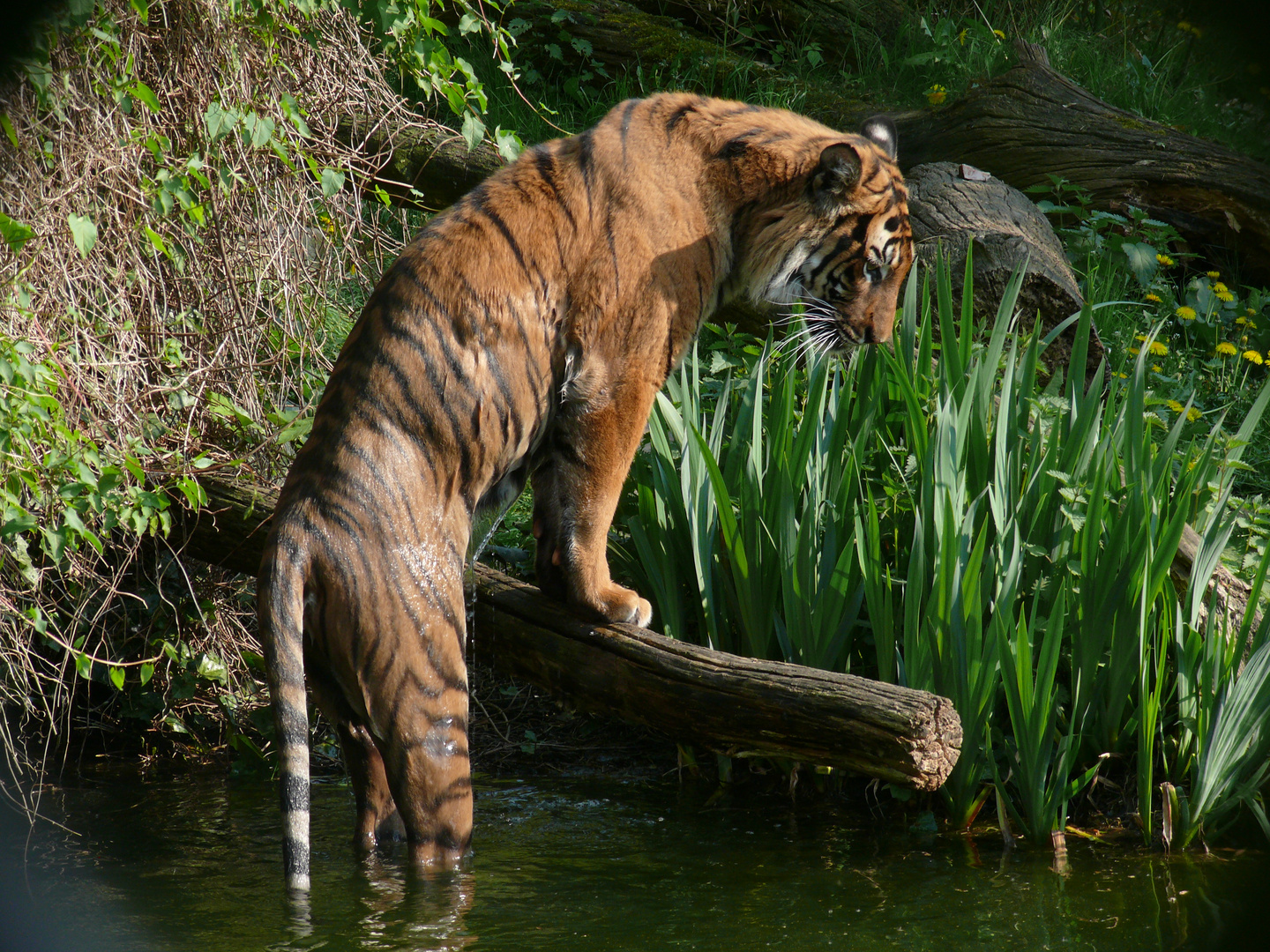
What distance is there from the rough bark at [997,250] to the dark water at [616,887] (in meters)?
2.69

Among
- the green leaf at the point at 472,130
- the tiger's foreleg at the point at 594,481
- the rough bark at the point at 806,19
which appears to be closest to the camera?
the tiger's foreleg at the point at 594,481

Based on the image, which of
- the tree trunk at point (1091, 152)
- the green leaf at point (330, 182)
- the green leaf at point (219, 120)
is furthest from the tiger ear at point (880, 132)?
the tree trunk at point (1091, 152)

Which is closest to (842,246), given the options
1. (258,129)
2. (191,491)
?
(258,129)

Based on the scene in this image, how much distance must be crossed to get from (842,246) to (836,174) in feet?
0.82

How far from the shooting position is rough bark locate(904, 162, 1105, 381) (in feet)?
16.8

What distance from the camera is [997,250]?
5148 mm

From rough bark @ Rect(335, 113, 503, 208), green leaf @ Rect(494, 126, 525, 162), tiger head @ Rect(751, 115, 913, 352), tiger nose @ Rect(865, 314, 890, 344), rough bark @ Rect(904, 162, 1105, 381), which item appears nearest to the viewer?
tiger head @ Rect(751, 115, 913, 352)

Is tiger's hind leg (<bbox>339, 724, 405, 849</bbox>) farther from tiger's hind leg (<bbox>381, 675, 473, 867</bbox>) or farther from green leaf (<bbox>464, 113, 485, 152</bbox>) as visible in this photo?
green leaf (<bbox>464, 113, 485, 152</bbox>)

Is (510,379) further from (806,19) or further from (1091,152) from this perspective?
(806,19)

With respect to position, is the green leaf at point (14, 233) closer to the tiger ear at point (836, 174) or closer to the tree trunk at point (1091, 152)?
the tiger ear at point (836, 174)

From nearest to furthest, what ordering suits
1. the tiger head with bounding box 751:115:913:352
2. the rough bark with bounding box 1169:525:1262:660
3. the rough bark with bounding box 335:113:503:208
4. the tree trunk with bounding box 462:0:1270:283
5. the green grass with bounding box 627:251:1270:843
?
the green grass with bounding box 627:251:1270:843 < the rough bark with bounding box 1169:525:1262:660 < the tiger head with bounding box 751:115:913:352 < the rough bark with bounding box 335:113:503:208 < the tree trunk with bounding box 462:0:1270:283

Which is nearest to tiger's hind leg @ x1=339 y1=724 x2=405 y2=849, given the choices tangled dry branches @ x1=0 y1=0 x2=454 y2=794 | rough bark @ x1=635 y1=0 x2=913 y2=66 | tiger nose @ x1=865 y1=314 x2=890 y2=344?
tangled dry branches @ x1=0 y1=0 x2=454 y2=794

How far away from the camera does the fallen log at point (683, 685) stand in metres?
2.51

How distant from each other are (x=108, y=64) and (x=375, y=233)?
1.38 metres
